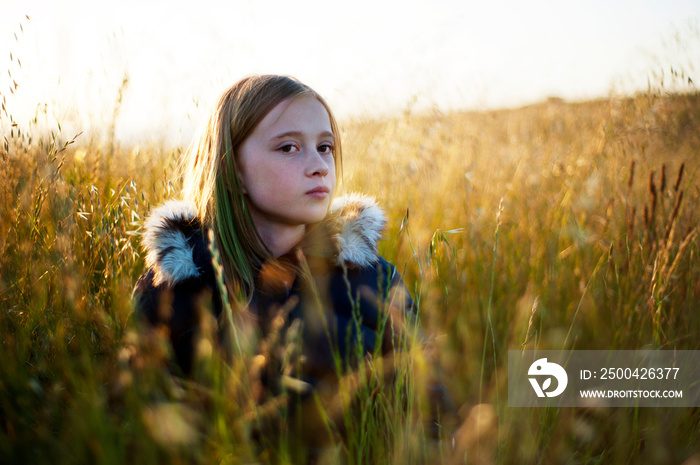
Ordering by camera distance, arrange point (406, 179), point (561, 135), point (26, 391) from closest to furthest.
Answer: point (26, 391), point (406, 179), point (561, 135)

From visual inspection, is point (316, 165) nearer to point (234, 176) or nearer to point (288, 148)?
point (288, 148)

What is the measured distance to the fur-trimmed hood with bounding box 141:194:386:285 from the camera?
Answer: 4.45ft

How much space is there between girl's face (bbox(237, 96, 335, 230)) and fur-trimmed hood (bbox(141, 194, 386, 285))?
0.12 meters

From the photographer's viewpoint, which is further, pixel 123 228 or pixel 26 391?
pixel 123 228

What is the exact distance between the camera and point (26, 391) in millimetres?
994

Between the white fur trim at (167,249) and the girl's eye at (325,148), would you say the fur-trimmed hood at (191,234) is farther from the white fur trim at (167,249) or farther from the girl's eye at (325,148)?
the girl's eye at (325,148)

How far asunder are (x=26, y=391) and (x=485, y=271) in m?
1.57

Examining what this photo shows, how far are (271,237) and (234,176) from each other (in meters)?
0.24

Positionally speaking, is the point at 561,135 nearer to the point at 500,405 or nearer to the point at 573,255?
the point at 573,255

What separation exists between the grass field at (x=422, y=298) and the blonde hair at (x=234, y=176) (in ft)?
0.74

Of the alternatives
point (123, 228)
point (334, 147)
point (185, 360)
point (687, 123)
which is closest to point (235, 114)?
point (334, 147)

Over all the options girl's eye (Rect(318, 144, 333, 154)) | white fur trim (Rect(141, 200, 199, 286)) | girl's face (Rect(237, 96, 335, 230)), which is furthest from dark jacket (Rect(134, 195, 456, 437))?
girl's eye (Rect(318, 144, 333, 154))

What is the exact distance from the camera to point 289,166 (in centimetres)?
144

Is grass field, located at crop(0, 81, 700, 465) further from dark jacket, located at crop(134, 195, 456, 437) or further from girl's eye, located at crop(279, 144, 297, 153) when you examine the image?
girl's eye, located at crop(279, 144, 297, 153)
